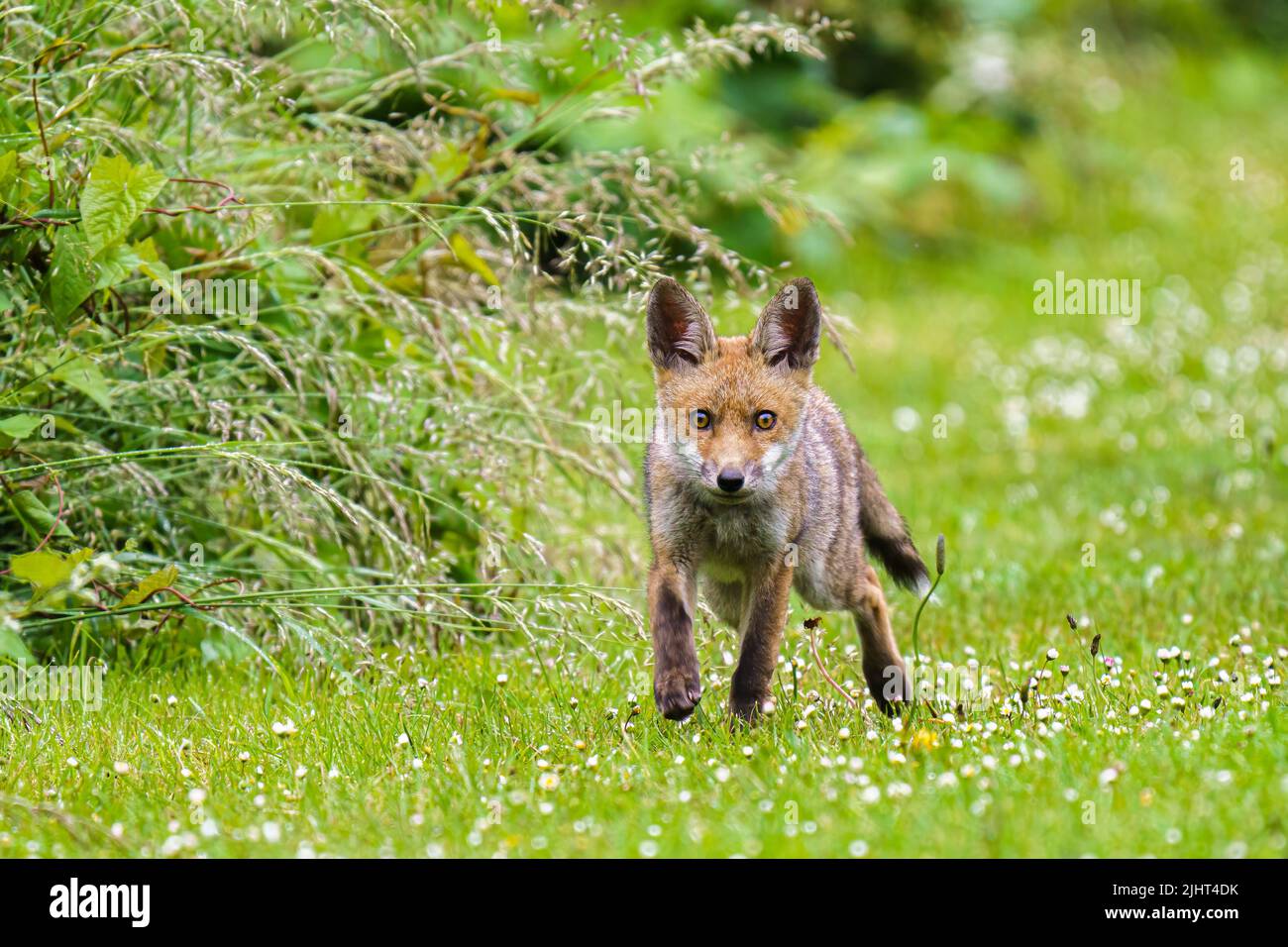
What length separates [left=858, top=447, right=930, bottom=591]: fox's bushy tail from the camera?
5211mm

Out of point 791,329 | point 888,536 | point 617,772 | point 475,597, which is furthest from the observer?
point 888,536

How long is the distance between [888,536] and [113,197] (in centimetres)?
270

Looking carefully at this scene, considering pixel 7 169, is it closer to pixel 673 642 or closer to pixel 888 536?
pixel 673 642

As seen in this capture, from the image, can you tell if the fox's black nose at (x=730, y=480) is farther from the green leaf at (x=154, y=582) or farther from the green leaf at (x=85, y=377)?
the green leaf at (x=85, y=377)

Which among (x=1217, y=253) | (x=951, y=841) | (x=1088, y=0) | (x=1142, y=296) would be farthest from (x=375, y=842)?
(x=1088, y=0)

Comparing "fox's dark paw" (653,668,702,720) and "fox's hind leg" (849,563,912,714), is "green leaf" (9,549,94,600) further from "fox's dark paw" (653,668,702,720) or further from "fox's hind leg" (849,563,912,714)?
"fox's hind leg" (849,563,912,714)

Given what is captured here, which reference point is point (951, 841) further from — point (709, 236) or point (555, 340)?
point (555, 340)

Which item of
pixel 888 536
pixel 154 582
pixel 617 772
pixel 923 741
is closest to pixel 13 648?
pixel 154 582

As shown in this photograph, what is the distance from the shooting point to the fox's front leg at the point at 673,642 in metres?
4.18

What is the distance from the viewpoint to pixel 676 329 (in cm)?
451

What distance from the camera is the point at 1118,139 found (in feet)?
48.9

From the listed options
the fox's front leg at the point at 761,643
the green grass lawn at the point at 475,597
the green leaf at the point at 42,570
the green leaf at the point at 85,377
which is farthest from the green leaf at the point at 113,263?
the fox's front leg at the point at 761,643

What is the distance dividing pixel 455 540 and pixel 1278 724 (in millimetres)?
2966

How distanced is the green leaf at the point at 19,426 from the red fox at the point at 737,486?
6.04 feet
